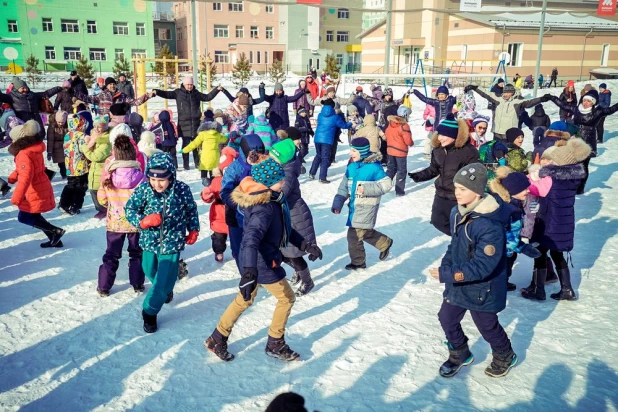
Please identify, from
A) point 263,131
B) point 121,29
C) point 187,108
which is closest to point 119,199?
point 263,131

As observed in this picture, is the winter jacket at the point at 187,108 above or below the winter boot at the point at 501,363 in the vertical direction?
above

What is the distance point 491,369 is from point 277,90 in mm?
9550

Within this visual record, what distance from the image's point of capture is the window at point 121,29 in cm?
5022

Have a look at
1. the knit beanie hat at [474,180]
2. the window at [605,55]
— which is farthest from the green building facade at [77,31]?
the knit beanie hat at [474,180]

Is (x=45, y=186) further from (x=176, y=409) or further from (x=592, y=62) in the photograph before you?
(x=592, y=62)

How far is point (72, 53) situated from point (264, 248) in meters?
53.9

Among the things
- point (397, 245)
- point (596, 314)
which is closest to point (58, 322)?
point (397, 245)

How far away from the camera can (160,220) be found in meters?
4.00

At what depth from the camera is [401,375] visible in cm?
380

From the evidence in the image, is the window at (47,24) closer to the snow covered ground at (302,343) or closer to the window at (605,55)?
the snow covered ground at (302,343)

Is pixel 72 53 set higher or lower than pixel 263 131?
higher

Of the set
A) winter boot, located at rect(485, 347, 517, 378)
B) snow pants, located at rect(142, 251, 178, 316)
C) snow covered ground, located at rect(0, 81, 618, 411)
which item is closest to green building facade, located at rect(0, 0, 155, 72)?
snow covered ground, located at rect(0, 81, 618, 411)

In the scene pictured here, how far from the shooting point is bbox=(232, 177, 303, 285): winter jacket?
3.47m

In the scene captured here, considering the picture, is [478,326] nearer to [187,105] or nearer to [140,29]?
[187,105]
